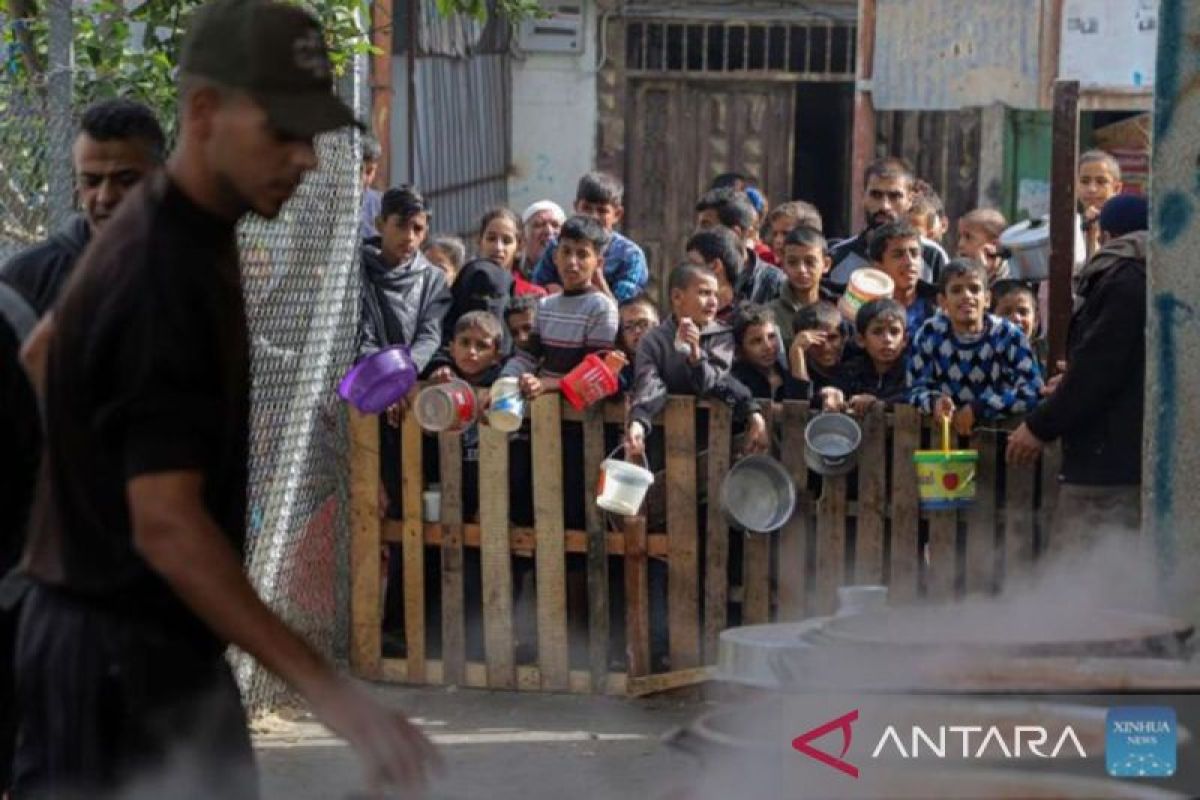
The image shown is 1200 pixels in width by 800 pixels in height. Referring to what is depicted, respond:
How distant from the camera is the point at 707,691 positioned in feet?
26.9

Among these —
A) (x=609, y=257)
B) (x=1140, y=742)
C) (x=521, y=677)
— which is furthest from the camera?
(x=609, y=257)

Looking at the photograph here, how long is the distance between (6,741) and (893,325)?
4413mm

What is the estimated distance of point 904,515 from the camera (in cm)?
793

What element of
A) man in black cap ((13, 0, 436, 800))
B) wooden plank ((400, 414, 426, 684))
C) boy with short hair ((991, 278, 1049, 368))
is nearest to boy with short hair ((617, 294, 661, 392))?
wooden plank ((400, 414, 426, 684))

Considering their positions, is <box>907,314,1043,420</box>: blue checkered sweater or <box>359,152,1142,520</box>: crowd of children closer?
<box>907,314,1043,420</box>: blue checkered sweater

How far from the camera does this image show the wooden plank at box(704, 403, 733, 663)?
8047 mm

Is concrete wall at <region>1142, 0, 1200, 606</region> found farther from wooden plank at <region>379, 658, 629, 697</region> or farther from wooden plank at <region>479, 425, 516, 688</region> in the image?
wooden plank at <region>479, 425, 516, 688</region>

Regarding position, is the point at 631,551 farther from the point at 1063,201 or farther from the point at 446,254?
the point at 446,254

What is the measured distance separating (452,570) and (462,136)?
8714mm

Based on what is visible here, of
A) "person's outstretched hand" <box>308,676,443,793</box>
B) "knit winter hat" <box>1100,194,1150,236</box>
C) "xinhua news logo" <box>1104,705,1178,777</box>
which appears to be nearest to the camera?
"person's outstretched hand" <box>308,676,443,793</box>

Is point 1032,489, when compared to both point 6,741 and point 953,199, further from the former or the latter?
point 953,199

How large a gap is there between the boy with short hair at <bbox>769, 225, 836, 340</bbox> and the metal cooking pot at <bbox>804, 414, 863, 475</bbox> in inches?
46.9

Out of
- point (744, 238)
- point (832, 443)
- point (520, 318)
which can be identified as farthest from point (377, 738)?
point (744, 238)

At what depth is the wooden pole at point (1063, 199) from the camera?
7.73 meters
